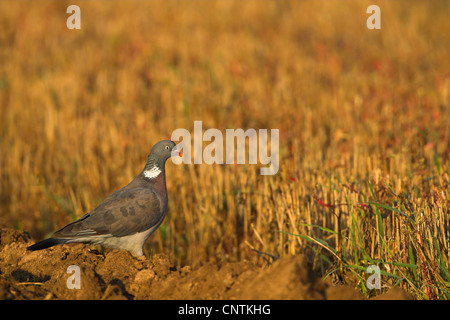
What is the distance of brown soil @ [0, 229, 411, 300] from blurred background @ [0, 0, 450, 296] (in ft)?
2.68

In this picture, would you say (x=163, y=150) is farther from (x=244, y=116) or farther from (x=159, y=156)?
(x=244, y=116)

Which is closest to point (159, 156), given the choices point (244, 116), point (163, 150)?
point (163, 150)

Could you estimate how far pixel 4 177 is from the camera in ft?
23.0

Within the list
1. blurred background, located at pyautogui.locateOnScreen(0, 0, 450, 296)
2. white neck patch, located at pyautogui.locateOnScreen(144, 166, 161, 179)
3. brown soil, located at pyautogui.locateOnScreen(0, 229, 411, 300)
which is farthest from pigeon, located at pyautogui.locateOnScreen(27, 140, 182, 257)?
blurred background, located at pyautogui.locateOnScreen(0, 0, 450, 296)

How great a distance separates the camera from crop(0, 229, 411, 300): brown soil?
300 centimetres

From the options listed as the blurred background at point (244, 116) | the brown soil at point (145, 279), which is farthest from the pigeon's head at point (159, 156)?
the blurred background at point (244, 116)

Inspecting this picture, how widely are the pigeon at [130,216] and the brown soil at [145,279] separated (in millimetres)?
126

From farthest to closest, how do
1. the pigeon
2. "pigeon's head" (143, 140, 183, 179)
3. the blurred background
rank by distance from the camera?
the blurred background
"pigeon's head" (143, 140, 183, 179)
the pigeon

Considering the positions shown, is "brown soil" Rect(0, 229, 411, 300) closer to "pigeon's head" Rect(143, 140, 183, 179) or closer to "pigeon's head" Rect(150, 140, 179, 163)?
"pigeon's head" Rect(143, 140, 183, 179)

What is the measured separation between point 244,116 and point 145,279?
15.9 ft

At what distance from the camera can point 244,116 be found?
804 centimetres
